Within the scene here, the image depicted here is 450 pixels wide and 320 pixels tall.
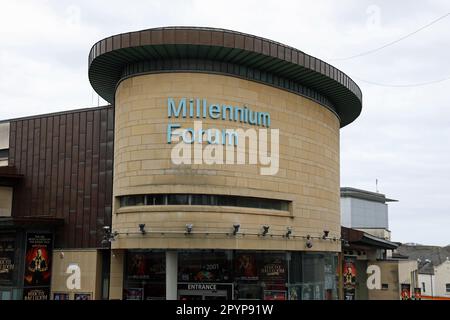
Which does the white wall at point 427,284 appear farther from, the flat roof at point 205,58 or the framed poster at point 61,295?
the framed poster at point 61,295

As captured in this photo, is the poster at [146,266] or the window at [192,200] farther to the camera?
the poster at [146,266]

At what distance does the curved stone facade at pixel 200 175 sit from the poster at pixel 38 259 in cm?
743

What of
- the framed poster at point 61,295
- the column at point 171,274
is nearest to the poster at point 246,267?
the column at point 171,274

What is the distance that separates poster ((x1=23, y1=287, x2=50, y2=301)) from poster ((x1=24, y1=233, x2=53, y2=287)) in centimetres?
26

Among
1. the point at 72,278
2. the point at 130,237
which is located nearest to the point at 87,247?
the point at 72,278

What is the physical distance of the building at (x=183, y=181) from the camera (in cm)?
2877

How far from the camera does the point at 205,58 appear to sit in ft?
98.4

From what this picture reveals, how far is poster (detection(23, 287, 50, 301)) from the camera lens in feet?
108

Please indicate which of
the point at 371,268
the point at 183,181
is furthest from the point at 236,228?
the point at 371,268

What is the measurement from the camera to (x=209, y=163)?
2891cm

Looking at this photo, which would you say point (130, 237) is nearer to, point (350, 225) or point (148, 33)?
point (148, 33)

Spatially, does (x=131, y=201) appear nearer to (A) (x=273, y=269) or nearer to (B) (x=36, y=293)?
(A) (x=273, y=269)

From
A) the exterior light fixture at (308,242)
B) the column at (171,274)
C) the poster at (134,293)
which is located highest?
the exterior light fixture at (308,242)

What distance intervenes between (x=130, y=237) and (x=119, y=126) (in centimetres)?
664
